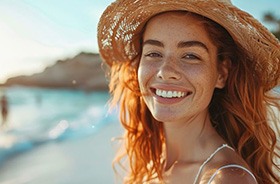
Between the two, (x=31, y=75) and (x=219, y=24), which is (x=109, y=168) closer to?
(x=219, y=24)

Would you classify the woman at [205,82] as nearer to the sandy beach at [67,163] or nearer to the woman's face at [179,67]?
the woman's face at [179,67]

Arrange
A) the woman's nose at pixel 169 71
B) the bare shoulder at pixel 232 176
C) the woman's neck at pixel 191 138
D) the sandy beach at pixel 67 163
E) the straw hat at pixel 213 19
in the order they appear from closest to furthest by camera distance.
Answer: the bare shoulder at pixel 232 176
the straw hat at pixel 213 19
the woman's nose at pixel 169 71
the woman's neck at pixel 191 138
the sandy beach at pixel 67 163

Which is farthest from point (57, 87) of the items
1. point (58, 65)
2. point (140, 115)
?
point (140, 115)

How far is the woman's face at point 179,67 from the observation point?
2.36 meters

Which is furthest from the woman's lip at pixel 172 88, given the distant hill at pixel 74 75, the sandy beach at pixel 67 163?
the distant hill at pixel 74 75

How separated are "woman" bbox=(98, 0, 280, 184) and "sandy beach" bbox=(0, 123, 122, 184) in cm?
361

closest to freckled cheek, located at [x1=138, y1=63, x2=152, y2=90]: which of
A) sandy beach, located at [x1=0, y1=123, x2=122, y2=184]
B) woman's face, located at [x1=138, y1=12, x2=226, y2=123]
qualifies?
Answer: woman's face, located at [x1=138, y1=12, x2=226, y2=123]

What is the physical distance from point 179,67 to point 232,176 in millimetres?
589

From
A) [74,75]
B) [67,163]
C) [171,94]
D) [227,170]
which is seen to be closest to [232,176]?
[227,170]

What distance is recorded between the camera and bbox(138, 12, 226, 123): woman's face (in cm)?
236

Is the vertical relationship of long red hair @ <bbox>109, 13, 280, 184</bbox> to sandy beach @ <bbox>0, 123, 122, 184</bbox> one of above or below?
above

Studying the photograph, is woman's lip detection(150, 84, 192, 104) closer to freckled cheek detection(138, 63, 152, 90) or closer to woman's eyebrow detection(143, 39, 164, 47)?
freckled cheek detection(138, 63, 152, 90)

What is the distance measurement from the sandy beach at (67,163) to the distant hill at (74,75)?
137 feet

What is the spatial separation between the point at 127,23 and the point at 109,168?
4175 mm
